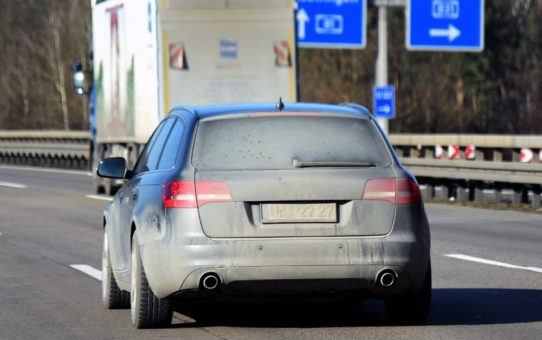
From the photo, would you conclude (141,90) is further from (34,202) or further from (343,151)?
(343,151)

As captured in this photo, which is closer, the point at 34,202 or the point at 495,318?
the point at 495,318

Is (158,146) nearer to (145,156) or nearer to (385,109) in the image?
(145,156)

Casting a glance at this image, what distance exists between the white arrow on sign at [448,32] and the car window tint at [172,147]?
80.0ft

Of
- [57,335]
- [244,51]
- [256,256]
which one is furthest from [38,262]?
[244,51]

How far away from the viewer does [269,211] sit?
7.93 m

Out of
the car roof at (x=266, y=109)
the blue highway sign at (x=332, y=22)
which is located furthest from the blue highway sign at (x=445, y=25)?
the car roof at (x=266, y=109)

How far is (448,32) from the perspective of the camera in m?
32.8

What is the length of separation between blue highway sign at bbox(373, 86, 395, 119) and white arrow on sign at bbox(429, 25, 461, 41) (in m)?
2.63

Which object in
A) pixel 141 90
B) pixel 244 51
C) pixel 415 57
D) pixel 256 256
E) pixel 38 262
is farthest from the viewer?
pixel 415 57

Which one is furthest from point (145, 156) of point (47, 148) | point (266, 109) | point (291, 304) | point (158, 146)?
point (47, 148)

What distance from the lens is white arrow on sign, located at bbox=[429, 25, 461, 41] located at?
32688 millimetres

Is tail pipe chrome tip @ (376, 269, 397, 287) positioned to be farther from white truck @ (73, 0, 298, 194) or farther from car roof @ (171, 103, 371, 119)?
white truck @ (73, 0, 298, 194)

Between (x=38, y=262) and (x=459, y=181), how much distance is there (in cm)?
1103

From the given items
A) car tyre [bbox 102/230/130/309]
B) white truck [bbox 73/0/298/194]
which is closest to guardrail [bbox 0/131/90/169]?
white truck [bbox 73/0/298/194]
